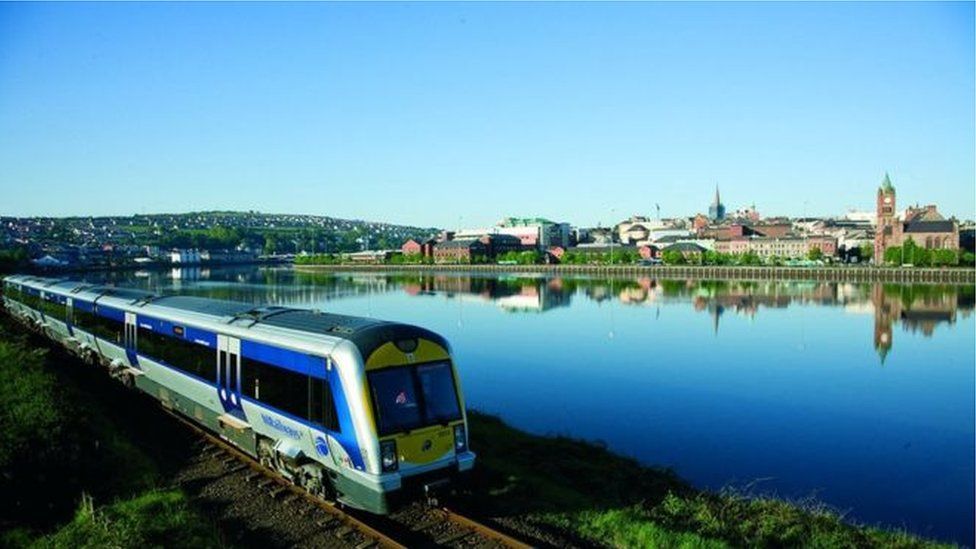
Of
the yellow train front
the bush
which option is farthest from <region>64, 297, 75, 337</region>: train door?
the yellow train front

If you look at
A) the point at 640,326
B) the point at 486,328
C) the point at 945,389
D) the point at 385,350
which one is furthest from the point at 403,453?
the point at 640,326

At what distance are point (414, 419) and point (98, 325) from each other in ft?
54.6

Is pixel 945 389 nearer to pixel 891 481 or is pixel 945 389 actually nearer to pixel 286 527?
pixel 891 481

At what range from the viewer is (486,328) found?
55.7 m

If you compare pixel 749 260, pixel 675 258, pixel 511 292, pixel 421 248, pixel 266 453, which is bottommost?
pixel 511 292

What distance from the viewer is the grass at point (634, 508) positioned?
37.0ft

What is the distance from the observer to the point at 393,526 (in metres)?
11.2

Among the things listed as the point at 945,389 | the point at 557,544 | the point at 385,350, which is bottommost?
the point at 945,389

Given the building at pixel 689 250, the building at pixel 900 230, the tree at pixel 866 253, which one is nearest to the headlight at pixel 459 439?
the building at pixel 689 250

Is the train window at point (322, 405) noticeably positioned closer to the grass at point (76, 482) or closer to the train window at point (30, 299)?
the grass at point (76, 482)

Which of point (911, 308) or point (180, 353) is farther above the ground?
point (180, 353)

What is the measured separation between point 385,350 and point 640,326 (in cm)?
4882

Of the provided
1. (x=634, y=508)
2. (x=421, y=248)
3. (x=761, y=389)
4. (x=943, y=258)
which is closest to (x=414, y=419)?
(x=634, y=508)

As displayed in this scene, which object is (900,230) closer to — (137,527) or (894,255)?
A: (894,255)
